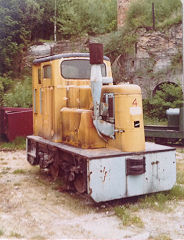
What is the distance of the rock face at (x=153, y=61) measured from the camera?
19359mm

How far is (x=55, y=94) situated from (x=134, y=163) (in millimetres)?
2235

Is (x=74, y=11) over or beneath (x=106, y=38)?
over

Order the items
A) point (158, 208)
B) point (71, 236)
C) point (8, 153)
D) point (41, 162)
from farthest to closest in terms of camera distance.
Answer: point (8, 153) < point (41, 162) < point (158, 208) < point (71, 236)

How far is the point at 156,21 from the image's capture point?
21.5m

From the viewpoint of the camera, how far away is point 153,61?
791 inches

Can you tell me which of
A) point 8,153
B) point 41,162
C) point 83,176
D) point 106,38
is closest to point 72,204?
point 83,176

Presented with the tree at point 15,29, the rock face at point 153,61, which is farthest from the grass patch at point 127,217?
the tree at point 15,29

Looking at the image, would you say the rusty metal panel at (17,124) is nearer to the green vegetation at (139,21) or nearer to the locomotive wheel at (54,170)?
the locomotive wheel at (54,170)

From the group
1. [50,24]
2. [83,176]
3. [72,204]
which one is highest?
[50,24]

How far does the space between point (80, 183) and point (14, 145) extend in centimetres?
644

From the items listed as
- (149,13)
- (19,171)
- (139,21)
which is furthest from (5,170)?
(149,13)

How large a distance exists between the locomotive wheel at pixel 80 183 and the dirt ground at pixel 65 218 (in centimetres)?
19

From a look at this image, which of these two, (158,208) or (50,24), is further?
(50,24)

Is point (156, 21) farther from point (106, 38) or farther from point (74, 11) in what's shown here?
point (74, 11)
